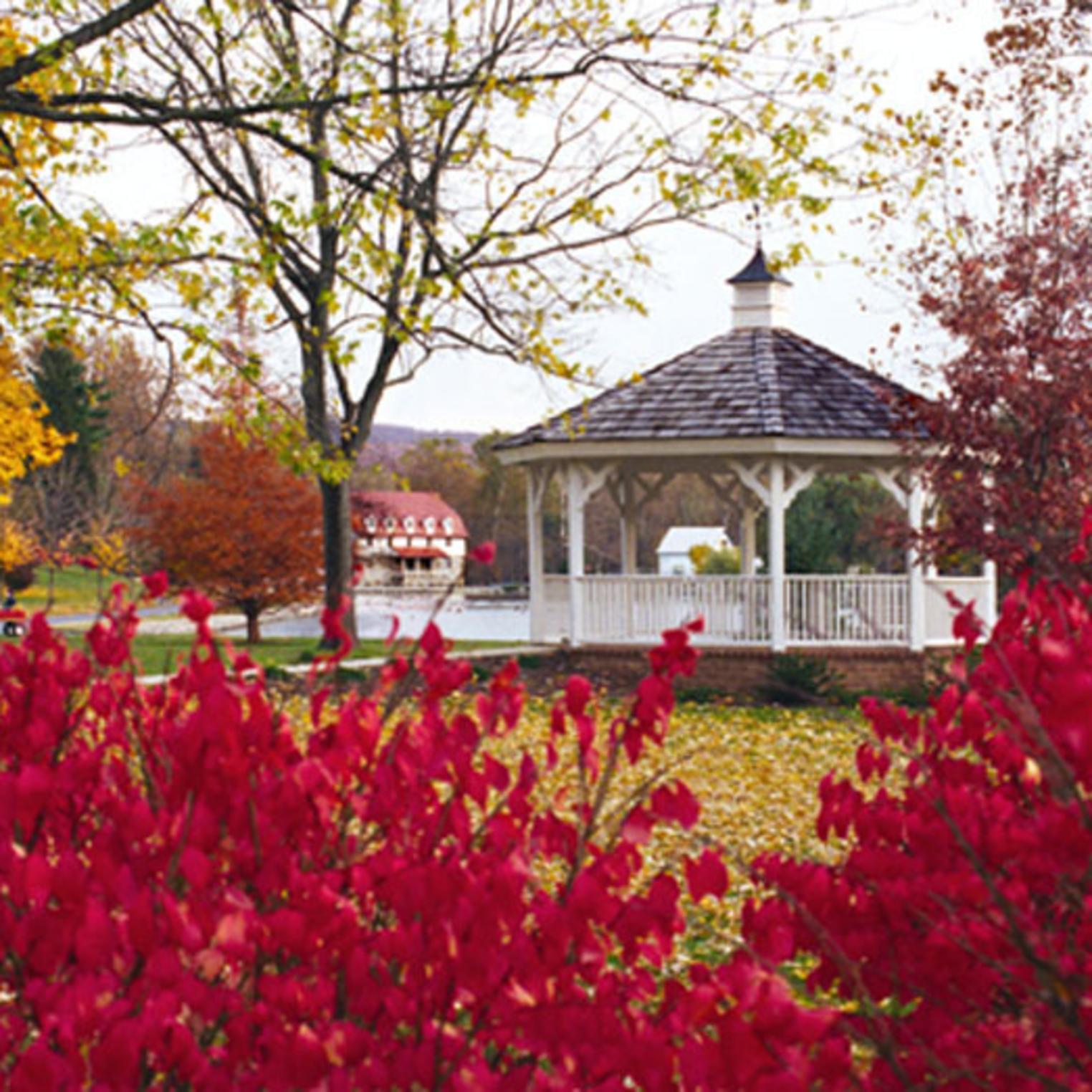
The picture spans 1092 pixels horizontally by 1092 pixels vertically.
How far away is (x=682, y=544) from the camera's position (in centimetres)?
5003

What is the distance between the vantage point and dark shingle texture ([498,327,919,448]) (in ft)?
60.1

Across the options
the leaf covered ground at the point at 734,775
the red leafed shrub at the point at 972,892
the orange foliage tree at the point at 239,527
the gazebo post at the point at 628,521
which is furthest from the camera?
the orange foliage tree at the point at 239,527

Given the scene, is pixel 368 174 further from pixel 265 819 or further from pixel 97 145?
pixel 265 819

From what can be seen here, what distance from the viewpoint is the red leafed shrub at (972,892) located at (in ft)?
7.87

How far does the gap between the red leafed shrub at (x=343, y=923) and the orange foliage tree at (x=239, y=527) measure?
2195 centimetres

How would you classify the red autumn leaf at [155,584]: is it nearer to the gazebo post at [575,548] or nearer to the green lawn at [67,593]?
the gazebo post at [575,548]

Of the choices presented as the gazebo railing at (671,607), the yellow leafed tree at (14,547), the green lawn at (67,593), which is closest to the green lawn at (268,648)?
the yellow leafed tree at (14,547)

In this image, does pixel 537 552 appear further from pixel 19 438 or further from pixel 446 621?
pixel 446 621

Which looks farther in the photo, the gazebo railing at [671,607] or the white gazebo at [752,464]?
the gazebo railing at [671,607]

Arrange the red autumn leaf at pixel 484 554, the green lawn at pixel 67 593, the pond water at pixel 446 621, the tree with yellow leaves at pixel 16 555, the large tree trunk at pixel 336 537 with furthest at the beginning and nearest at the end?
1. the green lawn at pixel 67 593
2. the pond water at pixel 446 621
3. the large tree trunk at pixel 336 537
4. the tree with yellow leaves at pixel 16 555
5. the red autumn leaf at pixel 484 554

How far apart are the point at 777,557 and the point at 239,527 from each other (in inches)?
414

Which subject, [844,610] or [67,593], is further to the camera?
[67,593]

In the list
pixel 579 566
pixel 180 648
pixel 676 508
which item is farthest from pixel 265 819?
pixel 676 508

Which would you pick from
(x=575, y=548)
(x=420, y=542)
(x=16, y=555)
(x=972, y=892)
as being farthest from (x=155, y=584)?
(x=420, y=542)
